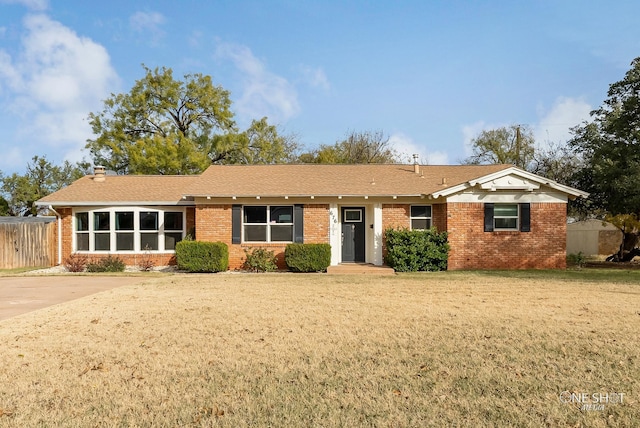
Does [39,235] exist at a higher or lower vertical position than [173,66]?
lower

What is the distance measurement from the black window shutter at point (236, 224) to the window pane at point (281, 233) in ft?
3.85

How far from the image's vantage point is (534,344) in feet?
20.3

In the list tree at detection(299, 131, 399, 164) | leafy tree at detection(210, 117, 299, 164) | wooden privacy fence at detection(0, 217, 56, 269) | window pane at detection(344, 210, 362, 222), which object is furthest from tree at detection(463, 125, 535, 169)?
wooden privacy fence at detection(0, 217, 56, 269)

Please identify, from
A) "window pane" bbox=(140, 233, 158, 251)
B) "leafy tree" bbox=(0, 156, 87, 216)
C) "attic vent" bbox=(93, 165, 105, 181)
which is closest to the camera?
"window pane" bbox=(140, 233, 158, 251)

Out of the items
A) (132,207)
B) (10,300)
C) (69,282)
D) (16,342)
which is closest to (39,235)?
(132,207)

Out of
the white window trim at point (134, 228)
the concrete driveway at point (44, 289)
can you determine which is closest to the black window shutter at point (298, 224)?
the white window trim at point (134, 228)

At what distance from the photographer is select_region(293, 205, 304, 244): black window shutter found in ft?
55.5

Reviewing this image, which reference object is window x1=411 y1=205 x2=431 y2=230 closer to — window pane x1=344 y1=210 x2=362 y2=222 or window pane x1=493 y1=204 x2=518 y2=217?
window pane x1=344 y1=210 x2=362 y2=222

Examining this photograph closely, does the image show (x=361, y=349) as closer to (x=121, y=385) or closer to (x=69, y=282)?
(x=121, y=385)

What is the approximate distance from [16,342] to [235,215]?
34.7 feet

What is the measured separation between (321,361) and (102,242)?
589 inches

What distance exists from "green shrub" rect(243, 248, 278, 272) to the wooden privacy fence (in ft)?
27.7

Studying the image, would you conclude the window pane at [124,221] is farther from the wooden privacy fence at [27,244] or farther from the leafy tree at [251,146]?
the leafy tree at [251,146]

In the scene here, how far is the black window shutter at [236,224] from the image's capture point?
16.9m
